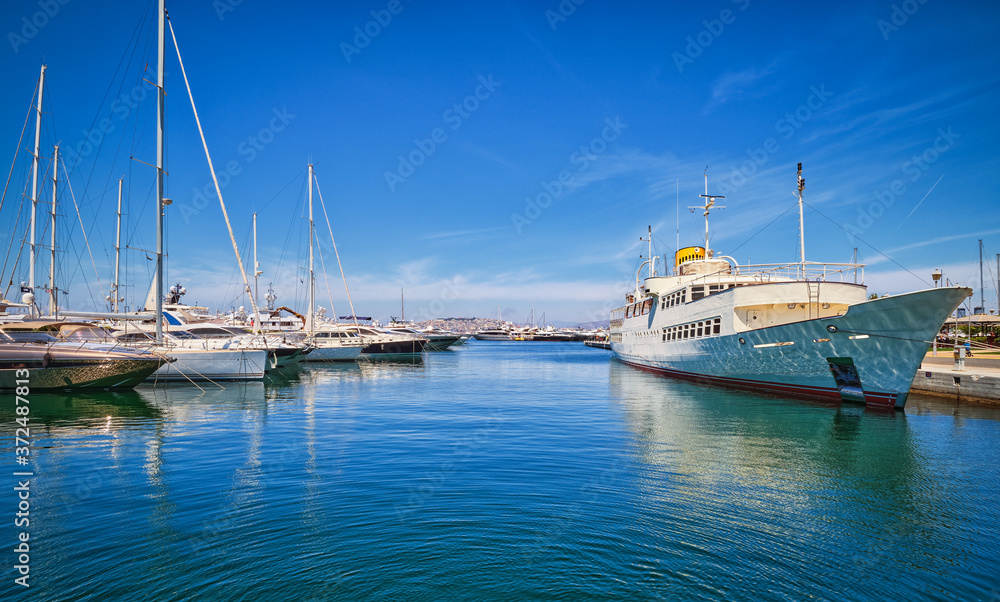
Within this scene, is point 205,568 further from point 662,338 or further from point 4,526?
point 662,338

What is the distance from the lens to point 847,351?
→ 21.9 m

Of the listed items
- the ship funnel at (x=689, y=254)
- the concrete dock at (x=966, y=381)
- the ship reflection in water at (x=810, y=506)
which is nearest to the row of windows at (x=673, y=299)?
the ship funnel at (x=689, y=254)

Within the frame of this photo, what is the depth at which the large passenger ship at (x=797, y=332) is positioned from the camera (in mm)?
20188

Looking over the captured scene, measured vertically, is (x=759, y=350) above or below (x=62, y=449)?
above

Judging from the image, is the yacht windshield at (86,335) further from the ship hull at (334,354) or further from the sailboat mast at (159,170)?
the ship hull at (334,354)

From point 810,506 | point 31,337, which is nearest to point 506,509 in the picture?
point 810,506

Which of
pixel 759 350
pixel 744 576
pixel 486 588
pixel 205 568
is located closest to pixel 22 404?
pixel 205 568

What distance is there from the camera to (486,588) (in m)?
6.16

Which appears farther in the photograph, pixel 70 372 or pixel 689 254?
pixel 689 254

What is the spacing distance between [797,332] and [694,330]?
10148mm

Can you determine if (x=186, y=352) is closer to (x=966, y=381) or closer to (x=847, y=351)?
(x=847, y=351)

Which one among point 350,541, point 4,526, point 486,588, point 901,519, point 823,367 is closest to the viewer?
point 486,588

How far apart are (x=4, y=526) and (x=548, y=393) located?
25.6m

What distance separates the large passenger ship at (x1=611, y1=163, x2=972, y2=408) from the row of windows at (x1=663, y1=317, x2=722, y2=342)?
0.23 ft
